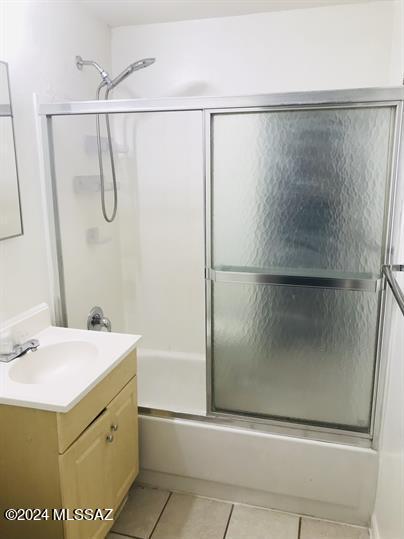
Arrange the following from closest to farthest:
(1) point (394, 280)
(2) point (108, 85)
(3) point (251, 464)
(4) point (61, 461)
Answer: (4) point (61, 461) → (1) point (394, 280) → (3) point (251, 464) → (2) point (108, 85)

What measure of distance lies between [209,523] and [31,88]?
2032 mm

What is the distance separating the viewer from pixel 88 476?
1456 millimetres

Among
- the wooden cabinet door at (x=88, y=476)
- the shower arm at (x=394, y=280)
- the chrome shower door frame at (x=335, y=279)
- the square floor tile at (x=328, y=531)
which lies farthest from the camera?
the square floor tile at (x=328, y=531)

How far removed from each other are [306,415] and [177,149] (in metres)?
1.65

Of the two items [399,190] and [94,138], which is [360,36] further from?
[94,138]

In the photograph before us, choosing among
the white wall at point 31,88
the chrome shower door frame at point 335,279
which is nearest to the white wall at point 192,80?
the chrome shower door frame at point 335,279

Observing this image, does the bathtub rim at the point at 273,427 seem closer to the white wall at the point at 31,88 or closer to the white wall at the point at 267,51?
the white wall at the point at 31,88

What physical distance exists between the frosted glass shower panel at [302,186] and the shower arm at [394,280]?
0.07 m

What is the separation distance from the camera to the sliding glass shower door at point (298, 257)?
1.59 metres

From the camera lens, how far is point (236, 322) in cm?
186

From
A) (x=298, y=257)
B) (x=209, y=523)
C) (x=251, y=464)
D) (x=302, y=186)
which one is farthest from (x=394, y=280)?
(x=209, y=523)

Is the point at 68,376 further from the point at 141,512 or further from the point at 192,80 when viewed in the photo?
the point at 192,80

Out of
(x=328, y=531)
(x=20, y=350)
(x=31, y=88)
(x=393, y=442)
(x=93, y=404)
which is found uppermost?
(x=31, y=88)

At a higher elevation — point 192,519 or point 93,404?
point 93,404
